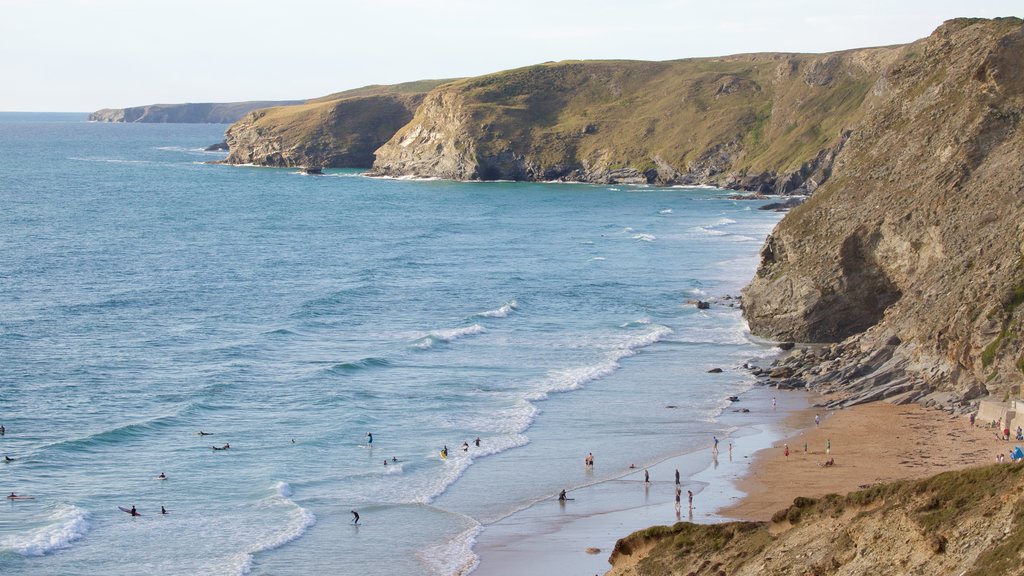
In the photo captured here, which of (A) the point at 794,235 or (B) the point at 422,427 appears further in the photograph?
(A) the point at 794,235

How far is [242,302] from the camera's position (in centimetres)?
8375

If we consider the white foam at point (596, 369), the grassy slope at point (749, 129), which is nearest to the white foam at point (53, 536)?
the white foam at point (596, 369)

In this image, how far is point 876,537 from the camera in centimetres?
2406

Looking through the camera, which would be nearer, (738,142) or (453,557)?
(453,557)

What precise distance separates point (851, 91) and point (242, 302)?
12020 centimetres

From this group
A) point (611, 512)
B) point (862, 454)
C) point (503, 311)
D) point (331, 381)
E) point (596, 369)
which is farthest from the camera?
point (503, 311)

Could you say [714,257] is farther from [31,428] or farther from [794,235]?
[31,428]

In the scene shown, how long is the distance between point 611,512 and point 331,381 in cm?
2324

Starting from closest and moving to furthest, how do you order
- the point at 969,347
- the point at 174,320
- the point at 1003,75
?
the point at 969,347 < the point at 1003,75 < the point at 174,320

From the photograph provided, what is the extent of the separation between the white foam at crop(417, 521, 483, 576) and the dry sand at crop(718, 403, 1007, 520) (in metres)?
9.46

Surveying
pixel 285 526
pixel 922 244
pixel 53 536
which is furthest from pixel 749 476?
pixel 53 536

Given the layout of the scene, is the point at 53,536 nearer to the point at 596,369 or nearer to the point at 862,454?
the point at 862,454

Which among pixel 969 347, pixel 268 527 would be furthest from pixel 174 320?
pixel 969 347

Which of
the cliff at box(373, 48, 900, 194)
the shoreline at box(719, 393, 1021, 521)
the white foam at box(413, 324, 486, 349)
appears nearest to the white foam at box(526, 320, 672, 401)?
the white foam at box(413, 324, 486, 349)
